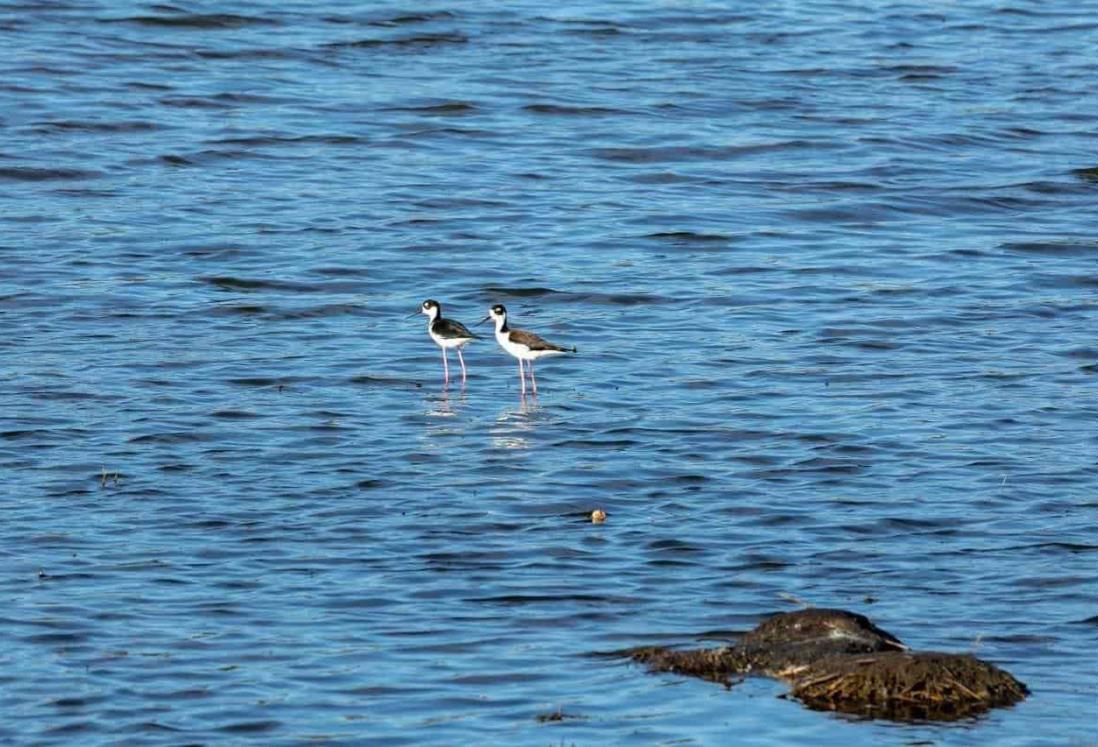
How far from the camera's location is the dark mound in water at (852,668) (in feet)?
34.0

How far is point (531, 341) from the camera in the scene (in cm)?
1798

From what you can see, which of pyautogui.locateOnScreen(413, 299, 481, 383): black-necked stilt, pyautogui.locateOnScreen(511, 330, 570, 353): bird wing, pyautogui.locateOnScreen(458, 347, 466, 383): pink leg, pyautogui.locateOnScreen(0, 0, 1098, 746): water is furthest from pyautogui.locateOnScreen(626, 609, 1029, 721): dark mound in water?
pyautogui.locateOnScreen(458, 347, 466, 383): pink leg

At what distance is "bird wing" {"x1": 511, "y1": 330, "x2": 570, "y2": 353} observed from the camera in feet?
59.0

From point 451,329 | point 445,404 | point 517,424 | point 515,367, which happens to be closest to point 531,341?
point 451,329

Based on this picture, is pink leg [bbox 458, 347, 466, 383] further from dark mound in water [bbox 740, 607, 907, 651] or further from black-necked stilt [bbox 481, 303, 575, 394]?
dark mound in water [bbox 740, 607, 907, 651]

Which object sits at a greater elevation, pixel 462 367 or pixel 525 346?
pixel 525 346

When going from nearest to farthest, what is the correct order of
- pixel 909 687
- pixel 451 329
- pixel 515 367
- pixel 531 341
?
pixel 909 687, pixel 531 341, pixel 451 329, pixel 515 367

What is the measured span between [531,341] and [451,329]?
795 millimetres

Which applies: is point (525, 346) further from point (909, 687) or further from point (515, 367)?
point (909, 687)

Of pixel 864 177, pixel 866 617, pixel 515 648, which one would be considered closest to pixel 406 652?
pixel 515 648

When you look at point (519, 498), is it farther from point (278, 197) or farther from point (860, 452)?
point (278, 197)

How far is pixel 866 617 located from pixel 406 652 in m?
2.45

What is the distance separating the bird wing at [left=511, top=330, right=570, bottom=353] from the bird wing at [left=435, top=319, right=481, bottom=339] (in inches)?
18.0

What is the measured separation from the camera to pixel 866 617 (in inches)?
459
